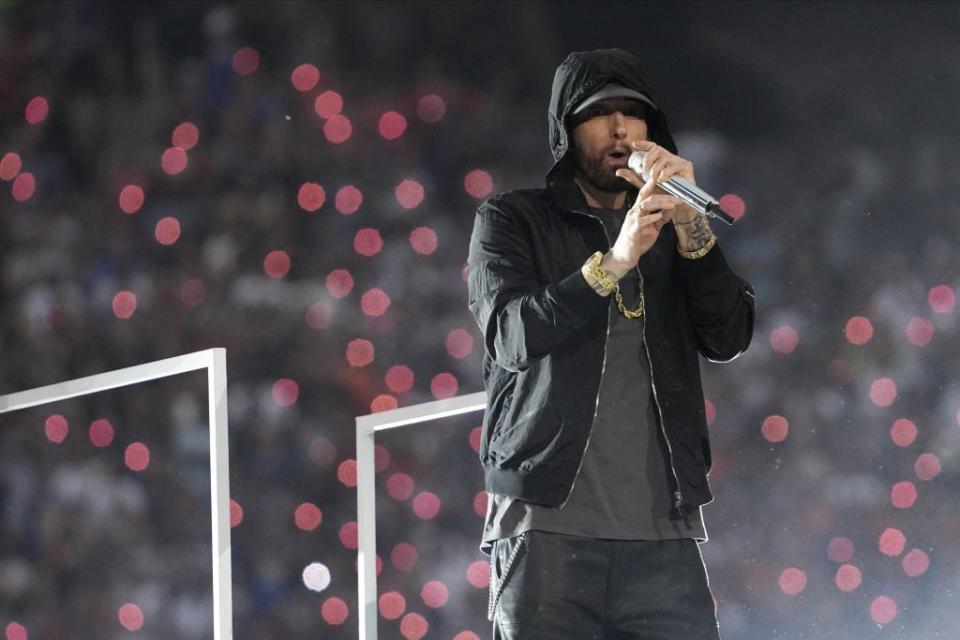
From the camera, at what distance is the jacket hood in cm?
154

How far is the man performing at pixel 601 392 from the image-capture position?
1.37 m

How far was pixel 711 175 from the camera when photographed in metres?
2.65

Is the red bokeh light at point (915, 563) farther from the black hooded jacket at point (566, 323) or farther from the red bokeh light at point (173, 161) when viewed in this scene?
the red bokeh light at point (173, 161)

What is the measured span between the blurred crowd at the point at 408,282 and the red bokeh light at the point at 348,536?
0.02 metres

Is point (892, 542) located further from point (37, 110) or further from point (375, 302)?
point (37, 110)

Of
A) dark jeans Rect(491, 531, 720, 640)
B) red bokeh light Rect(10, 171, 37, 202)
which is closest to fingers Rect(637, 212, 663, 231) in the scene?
dark jeans Rect(491, 531, 720, 640)

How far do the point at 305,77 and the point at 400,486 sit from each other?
915 mm

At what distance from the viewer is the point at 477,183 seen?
8.92ft

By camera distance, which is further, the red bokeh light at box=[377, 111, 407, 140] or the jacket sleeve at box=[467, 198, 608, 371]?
the red bokeh light at box=[377, 111, 407, 140]

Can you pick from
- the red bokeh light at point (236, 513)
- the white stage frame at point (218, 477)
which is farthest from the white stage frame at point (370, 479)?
the red bokeh light at point (236, 513)

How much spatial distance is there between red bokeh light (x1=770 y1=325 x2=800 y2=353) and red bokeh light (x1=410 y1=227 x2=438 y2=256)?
723 mm

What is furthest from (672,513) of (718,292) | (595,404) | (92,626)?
(92,626)

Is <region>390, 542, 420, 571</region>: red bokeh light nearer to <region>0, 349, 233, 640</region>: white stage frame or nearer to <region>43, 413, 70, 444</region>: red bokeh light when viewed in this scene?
<region>43, 413, 70, 444</region>: red bokeh light

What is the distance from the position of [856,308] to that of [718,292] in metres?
1.20
